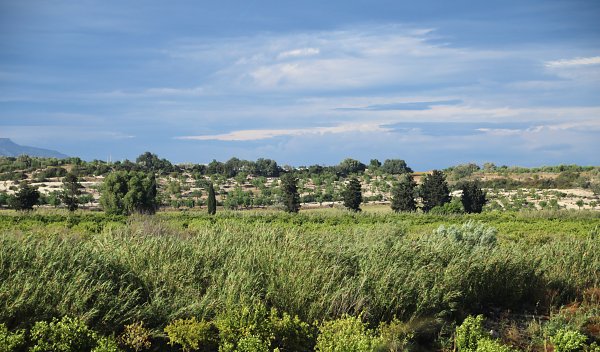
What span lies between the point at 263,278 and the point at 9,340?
3.18m

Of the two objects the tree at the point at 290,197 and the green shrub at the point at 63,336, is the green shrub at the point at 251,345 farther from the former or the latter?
the tree at the point at 290,197

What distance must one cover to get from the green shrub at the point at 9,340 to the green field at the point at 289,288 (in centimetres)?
33

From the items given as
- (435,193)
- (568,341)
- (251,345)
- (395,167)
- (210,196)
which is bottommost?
(568,341)

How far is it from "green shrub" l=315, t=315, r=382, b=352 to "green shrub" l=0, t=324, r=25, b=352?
3.10 m

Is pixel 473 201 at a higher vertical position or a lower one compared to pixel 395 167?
lower

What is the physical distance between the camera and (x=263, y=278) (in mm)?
7566

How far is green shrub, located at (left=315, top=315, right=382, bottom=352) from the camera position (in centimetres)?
574

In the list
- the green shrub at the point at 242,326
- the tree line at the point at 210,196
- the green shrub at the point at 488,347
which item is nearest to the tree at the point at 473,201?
the tree line at the point at 210,196

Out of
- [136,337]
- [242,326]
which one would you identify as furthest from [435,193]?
[136,337]

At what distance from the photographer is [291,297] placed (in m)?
7.13

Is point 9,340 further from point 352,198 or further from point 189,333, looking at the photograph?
point 352,198

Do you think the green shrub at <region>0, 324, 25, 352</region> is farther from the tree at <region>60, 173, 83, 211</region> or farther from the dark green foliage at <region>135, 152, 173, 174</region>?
the dark green foliage at <region>135, 152, 173, 174</region>

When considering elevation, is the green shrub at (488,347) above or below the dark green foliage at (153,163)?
below

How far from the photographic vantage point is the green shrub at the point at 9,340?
5.49 metres
